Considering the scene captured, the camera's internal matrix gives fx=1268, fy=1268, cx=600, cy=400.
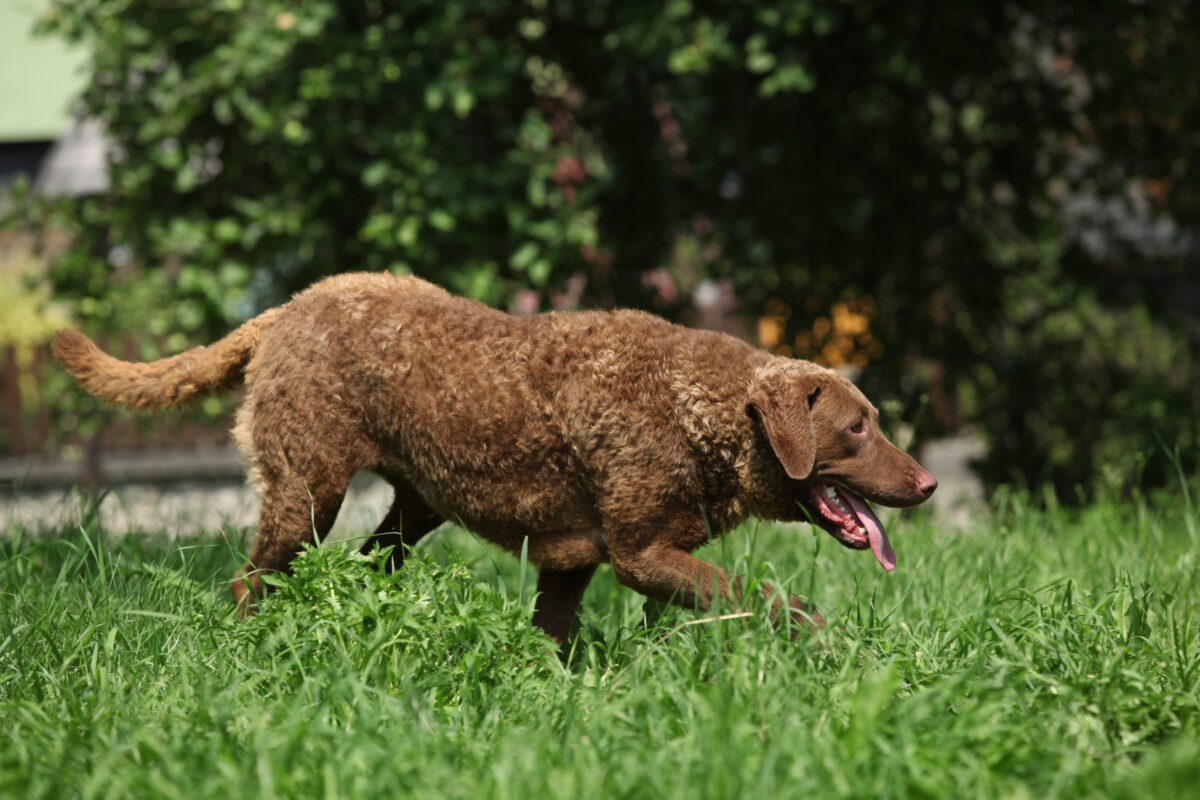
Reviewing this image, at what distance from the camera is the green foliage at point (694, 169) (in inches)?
245

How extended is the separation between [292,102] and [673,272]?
7.41ft

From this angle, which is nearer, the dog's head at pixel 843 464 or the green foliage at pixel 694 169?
the dog's head at pixel 843 464

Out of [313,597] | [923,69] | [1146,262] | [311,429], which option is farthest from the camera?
[1146,262]

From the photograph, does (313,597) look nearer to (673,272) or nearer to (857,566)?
(857,566)

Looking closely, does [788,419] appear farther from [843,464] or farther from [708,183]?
[708,183]

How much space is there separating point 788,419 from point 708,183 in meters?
3.86

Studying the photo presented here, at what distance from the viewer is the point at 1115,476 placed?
5457 millimetres

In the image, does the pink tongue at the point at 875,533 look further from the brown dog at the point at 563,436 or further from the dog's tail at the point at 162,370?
the dog's tail at the point at 162,370

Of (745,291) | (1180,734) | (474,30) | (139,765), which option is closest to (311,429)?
(139,765)

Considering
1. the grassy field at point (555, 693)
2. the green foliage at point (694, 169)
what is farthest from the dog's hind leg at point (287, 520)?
the green foliage at point (694, 169)

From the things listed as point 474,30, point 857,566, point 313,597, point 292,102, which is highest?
point 474,30

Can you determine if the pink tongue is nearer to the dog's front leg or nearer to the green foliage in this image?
the dog's front leg

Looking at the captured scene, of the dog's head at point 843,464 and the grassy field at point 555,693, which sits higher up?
the dog's head at point 843,464

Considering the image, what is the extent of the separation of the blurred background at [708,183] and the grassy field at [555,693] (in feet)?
7.51
